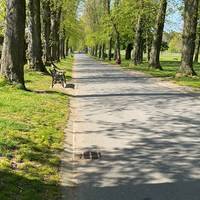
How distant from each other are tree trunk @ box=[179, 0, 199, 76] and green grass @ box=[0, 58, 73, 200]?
42.5 feet

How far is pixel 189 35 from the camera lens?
27.2m

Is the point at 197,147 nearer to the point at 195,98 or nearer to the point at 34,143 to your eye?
the point at 34,143

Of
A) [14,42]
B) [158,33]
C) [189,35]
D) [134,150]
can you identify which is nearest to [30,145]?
[134,150]

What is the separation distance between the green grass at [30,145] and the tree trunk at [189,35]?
12942 mm

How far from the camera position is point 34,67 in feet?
92.0

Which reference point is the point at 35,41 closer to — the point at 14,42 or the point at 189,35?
the point at 189,35

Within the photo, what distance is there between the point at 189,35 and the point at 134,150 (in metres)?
19.2

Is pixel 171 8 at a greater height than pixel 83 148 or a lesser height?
greater

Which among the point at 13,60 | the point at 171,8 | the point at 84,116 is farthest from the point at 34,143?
the point at 171,8

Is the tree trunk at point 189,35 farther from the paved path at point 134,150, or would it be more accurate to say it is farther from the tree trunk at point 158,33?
the paved path at point 134,150

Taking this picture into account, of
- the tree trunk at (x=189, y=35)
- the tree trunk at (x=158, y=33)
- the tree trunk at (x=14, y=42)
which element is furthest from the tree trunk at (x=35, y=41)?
the tree trunk at (x=158, y=33)

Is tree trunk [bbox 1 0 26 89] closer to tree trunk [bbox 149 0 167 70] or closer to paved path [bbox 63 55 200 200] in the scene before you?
paved path [bbox 63 55 200 200]

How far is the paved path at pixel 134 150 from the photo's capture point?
6707 mm

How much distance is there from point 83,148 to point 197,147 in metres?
2.08
